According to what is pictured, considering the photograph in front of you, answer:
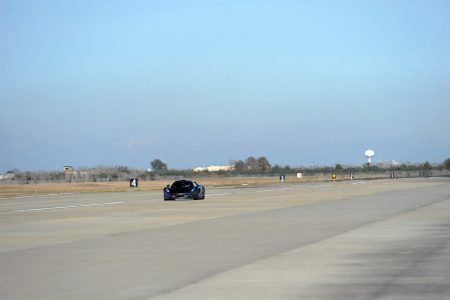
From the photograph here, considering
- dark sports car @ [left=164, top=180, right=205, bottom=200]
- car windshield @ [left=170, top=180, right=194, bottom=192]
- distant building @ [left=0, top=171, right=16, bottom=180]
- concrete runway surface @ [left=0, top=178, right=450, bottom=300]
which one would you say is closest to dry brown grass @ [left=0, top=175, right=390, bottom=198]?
car windshield @ [left=170, top=180, right=194, bottom=192]

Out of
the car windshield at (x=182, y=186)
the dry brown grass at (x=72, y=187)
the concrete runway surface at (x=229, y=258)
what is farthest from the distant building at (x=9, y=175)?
the concrete runway surface at (x=229, y=258)

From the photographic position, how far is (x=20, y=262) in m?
17.2

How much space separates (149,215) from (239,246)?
48.6 ft

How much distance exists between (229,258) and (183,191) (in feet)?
111

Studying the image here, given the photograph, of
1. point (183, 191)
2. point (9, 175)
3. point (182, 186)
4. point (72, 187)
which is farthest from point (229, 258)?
point (9, 175)

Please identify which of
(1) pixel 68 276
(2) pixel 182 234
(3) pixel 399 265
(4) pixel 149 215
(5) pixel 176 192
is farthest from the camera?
(5) pixel 176 192

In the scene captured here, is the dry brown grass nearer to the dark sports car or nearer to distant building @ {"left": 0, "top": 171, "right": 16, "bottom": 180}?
the dark sports car

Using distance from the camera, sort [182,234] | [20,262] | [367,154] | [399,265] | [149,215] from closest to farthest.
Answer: [399,265] < [20,262] < [182,234] < [149,215] < [367,154]

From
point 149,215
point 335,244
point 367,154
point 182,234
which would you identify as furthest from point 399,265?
point 367,154

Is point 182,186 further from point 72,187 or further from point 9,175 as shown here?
point 9,175

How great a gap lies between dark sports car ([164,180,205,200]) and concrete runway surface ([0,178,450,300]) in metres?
19.6

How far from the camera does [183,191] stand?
51219 mm

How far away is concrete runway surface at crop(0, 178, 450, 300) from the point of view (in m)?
12.8

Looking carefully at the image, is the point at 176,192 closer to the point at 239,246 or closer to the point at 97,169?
the point at 239,246
